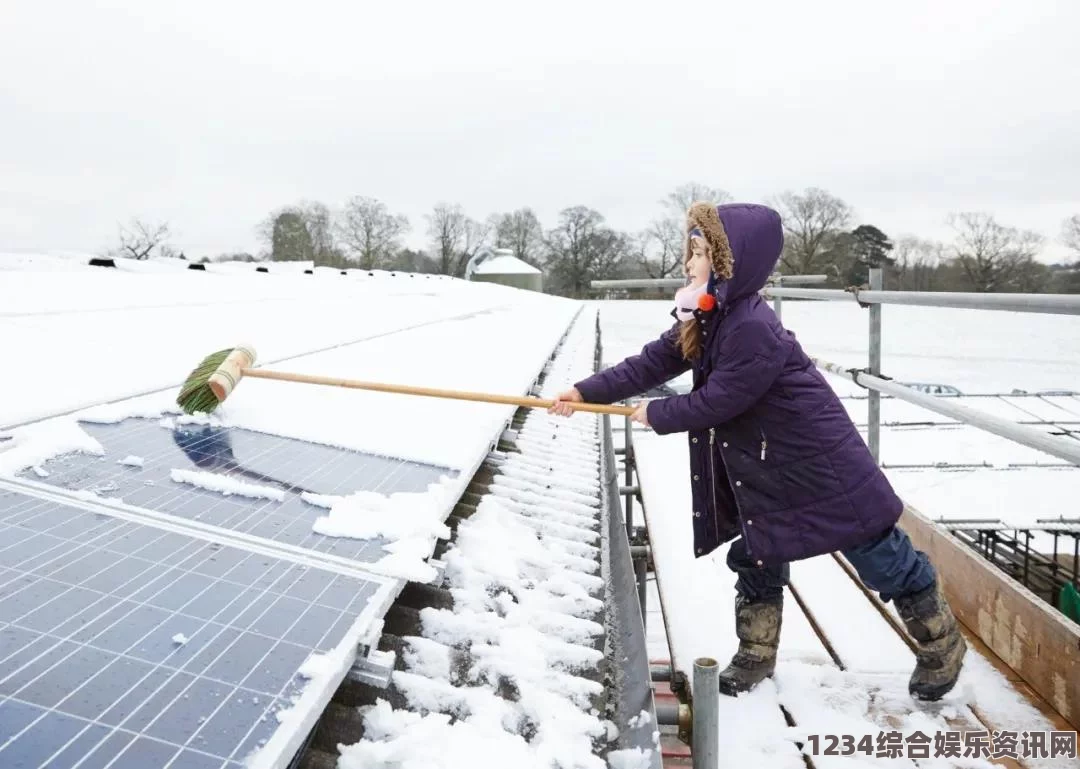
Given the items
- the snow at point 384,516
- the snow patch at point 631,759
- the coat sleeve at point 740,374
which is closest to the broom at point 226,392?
the coat sleeve at point 740,374

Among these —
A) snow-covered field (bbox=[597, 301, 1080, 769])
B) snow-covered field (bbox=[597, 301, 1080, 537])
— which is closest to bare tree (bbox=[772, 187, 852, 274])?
snow-covered field (bbox=[597, 301, 1080, 537])

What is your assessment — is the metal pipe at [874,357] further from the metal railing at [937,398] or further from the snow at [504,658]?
the snow at [504,658]

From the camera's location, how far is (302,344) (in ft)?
18.7

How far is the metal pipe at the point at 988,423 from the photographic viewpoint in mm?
2078

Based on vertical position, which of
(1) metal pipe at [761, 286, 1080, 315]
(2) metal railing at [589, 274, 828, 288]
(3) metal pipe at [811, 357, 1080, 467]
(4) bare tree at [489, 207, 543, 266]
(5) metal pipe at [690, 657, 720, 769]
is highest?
(4) bare tree at [489, 207, 543, 266]

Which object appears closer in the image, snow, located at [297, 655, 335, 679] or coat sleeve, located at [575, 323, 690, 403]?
snow, located at [297, 655, 335, 679]

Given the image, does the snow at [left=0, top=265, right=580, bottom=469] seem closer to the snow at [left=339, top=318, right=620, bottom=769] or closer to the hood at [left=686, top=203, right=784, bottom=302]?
the snow at [left=339, top=318, right=620, bottom=769]

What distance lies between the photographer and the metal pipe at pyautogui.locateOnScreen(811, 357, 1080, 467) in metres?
2.08

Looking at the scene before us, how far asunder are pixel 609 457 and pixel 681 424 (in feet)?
7.14

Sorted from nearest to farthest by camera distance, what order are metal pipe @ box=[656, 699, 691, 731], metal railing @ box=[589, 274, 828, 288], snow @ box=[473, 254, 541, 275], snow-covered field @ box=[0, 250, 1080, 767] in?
1. metal pipe @ box=[656, 699, 691, 731]
2. snow-covered field @ box=[0, 250, 1080, 767]
3. metal railing @ box=[589, 274, 828, 288]
4. snow @ box=[473, 254, 541, 275]

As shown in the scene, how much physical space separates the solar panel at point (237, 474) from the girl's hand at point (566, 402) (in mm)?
496

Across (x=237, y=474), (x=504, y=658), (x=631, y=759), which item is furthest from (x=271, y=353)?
(x=631, y=759)

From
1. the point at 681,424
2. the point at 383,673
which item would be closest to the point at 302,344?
the point at 681,424

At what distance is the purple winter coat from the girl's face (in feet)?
0.29
